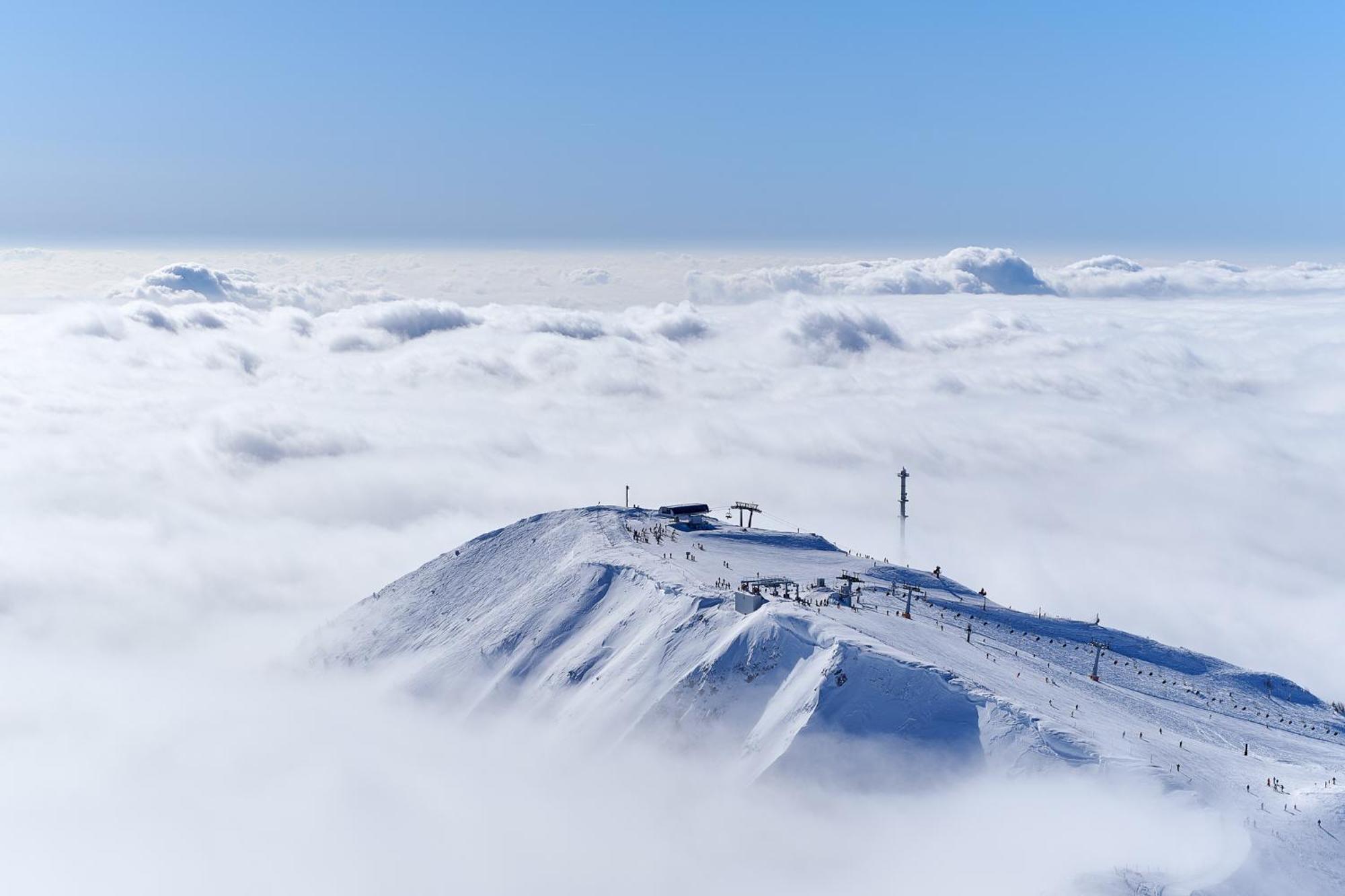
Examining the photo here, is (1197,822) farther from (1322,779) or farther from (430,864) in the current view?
(430,864)

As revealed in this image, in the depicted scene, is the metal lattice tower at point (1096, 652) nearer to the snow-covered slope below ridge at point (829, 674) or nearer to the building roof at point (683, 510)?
the snow-covered slope below ridge at point (829, 674)

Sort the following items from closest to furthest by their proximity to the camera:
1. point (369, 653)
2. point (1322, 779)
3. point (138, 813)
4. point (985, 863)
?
point (985, 863), point (1322, 779), point (138, 813), point (369, 653)

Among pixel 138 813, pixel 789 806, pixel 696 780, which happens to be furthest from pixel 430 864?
pixel 138 813

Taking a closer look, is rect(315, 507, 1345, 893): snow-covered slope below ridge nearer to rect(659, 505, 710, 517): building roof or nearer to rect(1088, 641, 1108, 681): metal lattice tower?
rect(1088, 641, 1108, 681): metal lattice tower

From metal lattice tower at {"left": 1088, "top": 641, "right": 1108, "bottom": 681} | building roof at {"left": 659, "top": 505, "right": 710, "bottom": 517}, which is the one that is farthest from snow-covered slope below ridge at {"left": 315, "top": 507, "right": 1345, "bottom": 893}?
building roof at {"left": 659, "top": 505, "right": 710, "bottom": 517}

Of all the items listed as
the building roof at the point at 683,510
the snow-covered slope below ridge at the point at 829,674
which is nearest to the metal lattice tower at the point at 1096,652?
the snow-covered slope below ridge at the point at 829,674

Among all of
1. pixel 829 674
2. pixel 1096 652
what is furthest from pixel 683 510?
pixel 829 674

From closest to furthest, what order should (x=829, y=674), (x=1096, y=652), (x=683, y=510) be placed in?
(x=829, y=674) → (x=1096, y=652) → (x=683, y=510)

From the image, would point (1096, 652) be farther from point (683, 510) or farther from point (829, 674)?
point (683, 510)

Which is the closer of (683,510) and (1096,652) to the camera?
(1096,652)
